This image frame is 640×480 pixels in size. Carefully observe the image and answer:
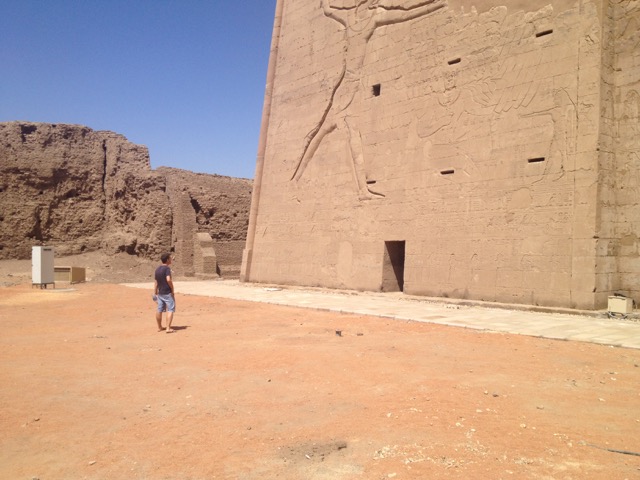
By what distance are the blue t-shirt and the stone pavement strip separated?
3.00 metres

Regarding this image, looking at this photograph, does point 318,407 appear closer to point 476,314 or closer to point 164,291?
point 164,291

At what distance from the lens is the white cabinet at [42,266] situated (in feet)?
49.8

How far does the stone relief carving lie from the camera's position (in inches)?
496

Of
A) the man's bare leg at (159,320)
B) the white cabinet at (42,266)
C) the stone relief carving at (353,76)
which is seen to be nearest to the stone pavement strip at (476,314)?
the stone relief carving at (353,76)

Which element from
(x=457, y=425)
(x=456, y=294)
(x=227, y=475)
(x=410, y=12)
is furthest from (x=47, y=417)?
(x=410, y=12)

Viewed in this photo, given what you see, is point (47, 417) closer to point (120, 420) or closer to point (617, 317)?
point (120, 420)

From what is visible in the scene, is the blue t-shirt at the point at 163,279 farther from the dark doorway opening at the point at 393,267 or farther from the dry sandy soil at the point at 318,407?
the dark doorway opening at the point at 393,267

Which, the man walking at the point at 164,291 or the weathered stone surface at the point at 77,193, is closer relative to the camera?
the man walking at the point at 164,291

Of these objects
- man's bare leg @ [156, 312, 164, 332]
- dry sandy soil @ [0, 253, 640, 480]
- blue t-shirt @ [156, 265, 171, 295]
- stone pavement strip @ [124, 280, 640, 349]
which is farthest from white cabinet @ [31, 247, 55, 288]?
man's bare leg @ [156, 312, 164, 332]

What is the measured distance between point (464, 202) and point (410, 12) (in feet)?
16.1

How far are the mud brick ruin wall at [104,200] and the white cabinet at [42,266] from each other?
18.7ft

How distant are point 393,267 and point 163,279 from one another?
606 cm

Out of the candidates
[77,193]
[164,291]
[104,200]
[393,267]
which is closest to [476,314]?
[393,267]

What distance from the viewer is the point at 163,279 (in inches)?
292
